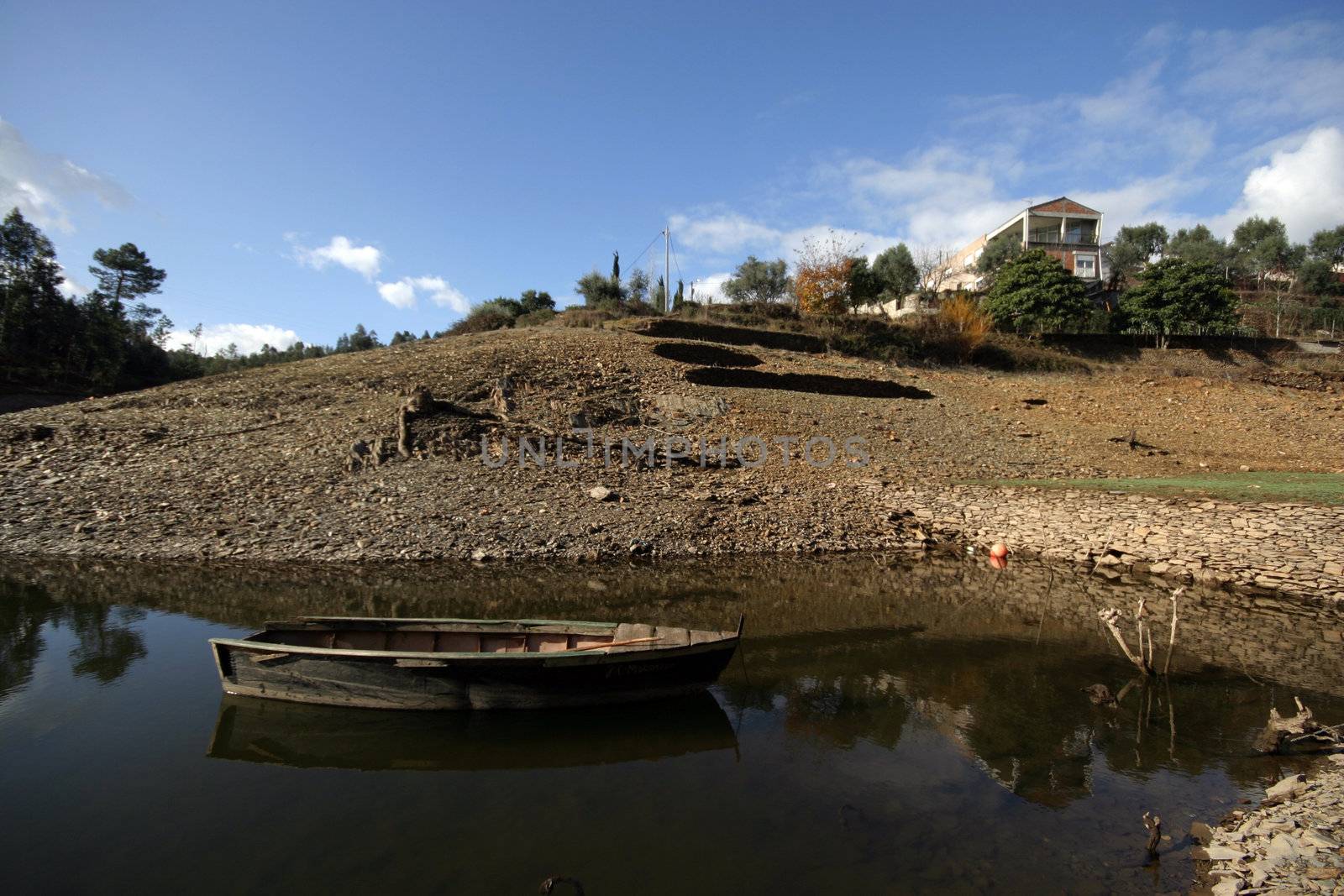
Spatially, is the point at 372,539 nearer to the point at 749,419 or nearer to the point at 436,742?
the point at 436,742

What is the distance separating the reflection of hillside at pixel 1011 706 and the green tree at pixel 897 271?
46.8 m

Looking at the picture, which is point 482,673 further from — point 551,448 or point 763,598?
point 551,448

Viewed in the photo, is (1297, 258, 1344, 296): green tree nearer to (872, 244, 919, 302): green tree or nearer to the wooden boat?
(872, 244, 919, 302): green tree

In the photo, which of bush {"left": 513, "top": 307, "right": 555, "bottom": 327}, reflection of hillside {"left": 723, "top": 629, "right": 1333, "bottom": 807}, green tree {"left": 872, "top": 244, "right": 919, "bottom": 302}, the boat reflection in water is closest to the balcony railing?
green tree {"left": 872, "top": 244, "right": 919, "bottom": 302}

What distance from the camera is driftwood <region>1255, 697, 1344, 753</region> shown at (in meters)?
6.21

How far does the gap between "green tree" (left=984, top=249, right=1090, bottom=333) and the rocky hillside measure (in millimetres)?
8910

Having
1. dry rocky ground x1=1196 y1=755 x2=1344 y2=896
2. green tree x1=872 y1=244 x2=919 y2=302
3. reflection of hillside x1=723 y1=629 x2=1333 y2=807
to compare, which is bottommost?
reflection of hillside x1=723 y1=629 x2=1333 y2=807

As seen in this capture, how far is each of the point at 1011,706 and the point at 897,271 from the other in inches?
2004

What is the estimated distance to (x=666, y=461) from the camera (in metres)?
19.7

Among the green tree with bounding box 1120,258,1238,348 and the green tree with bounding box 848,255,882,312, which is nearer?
the green tree with bounding box 1120,258,1238,348

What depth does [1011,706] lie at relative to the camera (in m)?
7.55

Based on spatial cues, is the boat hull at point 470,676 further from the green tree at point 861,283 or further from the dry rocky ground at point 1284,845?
the green tree at point 861,283

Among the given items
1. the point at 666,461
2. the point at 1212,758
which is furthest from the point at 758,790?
the point at 666,461

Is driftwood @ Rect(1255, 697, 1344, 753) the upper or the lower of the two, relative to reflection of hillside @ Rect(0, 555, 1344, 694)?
upper
